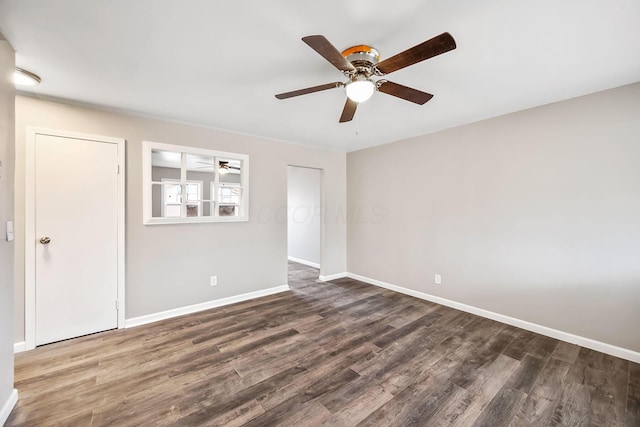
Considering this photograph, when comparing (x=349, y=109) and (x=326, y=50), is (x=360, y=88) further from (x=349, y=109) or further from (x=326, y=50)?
(x=349, y=109)

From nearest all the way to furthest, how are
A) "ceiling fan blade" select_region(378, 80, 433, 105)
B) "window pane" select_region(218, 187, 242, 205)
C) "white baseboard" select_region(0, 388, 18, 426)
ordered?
"white baseboard" select_region(0, 388, 18, 426)
"ceiling fan blade" select_region(378, 80, 433, 105)
"window pane" select_region(218, 187, 242, 205)

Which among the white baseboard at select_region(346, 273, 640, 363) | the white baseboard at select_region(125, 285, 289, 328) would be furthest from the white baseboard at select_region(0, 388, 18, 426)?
the white baseboard at select_region(346, 273, 640, 363)

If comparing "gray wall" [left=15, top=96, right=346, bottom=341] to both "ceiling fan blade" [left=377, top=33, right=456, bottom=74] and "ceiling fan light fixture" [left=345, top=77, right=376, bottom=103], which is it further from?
"ceiling fan blade" [left=377, top=33, right=456, bottom=74]

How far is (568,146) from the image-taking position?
8.20ft

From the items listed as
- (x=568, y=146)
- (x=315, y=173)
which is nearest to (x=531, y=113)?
(x=568, y=146)

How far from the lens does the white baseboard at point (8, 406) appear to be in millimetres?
1517

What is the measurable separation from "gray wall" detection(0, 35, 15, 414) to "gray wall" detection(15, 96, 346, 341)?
988mm

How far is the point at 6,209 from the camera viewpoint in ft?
5.24

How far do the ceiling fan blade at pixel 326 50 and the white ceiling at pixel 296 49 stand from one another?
0.22 metres

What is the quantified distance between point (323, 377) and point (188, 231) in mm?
2352

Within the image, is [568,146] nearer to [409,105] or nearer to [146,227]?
[409,105]

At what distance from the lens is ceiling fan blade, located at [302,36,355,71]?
1.22m

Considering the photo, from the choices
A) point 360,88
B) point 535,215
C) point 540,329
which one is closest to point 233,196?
point 360,88

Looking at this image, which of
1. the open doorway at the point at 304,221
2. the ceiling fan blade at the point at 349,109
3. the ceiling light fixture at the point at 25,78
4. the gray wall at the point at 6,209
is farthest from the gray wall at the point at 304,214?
the gray wall at the point at 6,209
